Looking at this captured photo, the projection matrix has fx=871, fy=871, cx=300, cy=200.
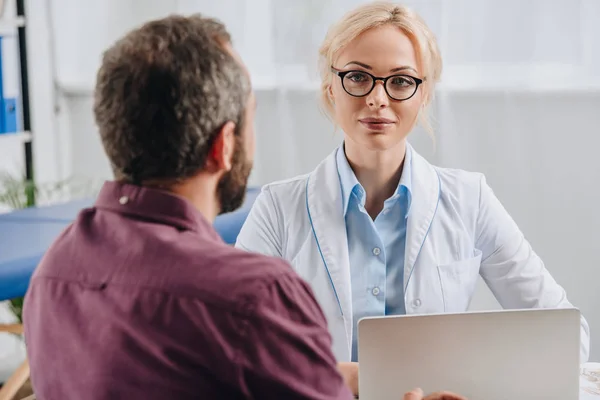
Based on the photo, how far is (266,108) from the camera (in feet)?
12.2

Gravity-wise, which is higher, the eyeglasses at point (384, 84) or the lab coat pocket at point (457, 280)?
the eyeglasses at point (384, 84)

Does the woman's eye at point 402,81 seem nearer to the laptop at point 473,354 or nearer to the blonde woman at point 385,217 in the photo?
the blonde woman at point 385,217

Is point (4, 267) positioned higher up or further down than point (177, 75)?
further down

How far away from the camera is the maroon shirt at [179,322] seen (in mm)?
864

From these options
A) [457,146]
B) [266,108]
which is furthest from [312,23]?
[457,146]

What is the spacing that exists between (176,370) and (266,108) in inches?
114

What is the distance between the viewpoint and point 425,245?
Answer: 167 cm

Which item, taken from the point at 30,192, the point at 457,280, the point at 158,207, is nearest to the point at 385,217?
→ the point at 457,280

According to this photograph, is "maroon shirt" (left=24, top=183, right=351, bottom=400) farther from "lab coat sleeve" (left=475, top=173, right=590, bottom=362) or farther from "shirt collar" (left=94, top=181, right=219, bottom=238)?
"lab coat sleeve" (left=475, top=173, right=590, bottom=362)

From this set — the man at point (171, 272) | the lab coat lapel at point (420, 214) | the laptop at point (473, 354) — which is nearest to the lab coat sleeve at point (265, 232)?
the lab coat lapel at point (420, 214)

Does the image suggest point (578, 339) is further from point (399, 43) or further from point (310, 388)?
point (399, 43)

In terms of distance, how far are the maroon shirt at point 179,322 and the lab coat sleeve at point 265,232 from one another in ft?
2.51

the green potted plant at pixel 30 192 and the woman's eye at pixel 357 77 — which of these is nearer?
the woman's eye at pixel 357 77

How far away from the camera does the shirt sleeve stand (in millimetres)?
864
